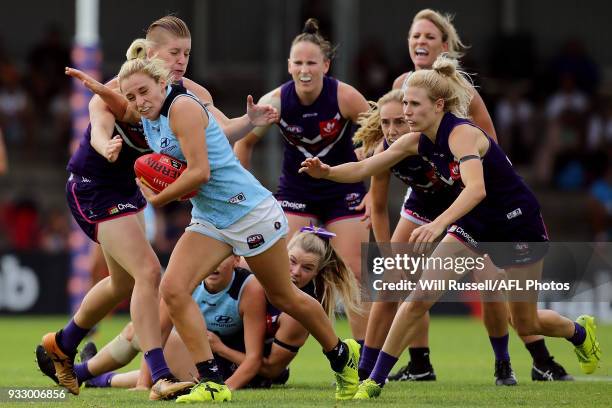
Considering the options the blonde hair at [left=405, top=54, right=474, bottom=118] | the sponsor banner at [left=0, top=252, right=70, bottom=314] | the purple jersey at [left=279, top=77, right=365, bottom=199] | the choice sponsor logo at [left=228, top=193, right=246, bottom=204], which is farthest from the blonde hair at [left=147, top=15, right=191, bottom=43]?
the sponsor banner at [left=0, top=252, right=70, bottom=314]

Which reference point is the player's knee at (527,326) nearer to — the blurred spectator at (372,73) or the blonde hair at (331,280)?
the blonde hair at (331,280)

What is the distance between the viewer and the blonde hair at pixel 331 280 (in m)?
7.50

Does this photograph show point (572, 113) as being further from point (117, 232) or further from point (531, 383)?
point (117, 232)

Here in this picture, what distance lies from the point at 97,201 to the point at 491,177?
2.33 m

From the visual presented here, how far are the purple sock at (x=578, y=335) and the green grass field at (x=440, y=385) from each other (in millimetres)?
263

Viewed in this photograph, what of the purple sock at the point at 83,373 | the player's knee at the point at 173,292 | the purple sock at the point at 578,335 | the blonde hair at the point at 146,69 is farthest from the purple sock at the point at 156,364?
the purple sock at the point at 578,335

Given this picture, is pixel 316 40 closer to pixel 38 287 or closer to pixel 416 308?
pixel 416 308

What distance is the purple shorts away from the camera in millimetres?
7773

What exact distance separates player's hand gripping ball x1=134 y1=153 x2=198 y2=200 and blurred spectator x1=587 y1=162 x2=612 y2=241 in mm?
12303

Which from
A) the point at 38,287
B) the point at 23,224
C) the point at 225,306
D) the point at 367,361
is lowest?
the point at 38,287

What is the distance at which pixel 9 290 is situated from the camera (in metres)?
15.9

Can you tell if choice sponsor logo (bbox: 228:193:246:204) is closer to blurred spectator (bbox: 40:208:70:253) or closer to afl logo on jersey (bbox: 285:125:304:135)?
afl logo on jersey (bbox: 285:125:304:135)

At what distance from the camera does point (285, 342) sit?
746 centimetres

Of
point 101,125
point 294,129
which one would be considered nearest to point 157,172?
point 101,125
